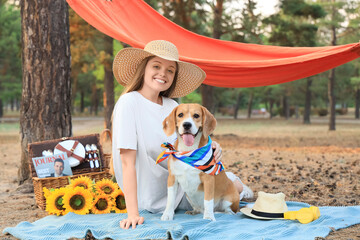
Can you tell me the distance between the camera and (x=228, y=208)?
317cm

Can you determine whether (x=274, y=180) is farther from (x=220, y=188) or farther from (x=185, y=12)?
(x=185, y=12)

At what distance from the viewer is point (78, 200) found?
330cm

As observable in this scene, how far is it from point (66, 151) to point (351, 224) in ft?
8.51

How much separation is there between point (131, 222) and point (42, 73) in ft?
7.83

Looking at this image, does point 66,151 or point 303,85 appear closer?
point 66,151

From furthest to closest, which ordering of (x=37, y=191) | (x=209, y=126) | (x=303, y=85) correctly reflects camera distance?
(x=303, y=85) < (x=37, y=191) < (x=209, y=126)

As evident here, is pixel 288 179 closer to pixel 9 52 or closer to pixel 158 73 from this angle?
pixel 158 73

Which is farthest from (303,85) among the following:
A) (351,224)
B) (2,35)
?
(351,224)

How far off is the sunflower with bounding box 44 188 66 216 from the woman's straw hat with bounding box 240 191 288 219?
154 cm

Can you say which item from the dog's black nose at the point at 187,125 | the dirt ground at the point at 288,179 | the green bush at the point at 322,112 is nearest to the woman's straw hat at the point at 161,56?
the dog's black nose at the point at 187,125

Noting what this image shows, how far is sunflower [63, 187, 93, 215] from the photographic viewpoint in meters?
3.24

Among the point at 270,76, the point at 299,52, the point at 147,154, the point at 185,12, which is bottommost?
the point at 147,154

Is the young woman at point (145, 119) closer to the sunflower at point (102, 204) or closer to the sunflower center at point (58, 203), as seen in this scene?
the sunflower at point (102, 204)

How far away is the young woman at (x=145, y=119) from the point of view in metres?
2.93
